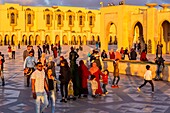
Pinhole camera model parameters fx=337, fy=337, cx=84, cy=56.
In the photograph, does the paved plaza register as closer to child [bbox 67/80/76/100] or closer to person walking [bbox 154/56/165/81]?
child [bbox 67/80/76/100]

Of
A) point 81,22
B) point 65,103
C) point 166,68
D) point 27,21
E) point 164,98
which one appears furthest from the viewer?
point 81,22

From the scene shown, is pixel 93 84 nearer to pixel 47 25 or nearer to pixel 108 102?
pixel 108 102

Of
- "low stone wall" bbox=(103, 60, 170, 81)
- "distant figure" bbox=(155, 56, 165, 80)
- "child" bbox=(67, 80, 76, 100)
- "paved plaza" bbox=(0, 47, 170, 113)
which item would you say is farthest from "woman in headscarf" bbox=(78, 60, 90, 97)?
"low stone wall" bbox=(103, 60, 170, 81)

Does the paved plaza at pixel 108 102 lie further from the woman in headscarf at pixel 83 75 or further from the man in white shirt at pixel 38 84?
the man in white shirt at pixel 38 84

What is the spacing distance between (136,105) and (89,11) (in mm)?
61168

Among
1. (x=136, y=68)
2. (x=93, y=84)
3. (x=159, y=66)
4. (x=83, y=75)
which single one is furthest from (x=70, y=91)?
(x=136, y=68)

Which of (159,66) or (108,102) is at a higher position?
(159,66)

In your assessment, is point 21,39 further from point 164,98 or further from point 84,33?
point 164,98

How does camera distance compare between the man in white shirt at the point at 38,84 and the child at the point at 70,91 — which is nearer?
the man in white shirt at the point at 38,84

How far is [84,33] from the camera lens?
64188 millimetres

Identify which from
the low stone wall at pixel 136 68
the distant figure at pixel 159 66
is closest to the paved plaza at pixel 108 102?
the distant figure at pixel 159 66

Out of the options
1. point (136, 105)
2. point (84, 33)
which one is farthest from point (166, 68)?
point (84, 33)

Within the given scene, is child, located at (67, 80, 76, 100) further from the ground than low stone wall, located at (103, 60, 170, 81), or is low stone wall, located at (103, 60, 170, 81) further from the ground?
low stone wall, located at (103, 60, 170, 81)

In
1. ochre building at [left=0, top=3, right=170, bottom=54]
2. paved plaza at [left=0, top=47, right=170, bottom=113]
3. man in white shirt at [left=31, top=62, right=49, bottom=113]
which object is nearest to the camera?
man in white shirt at [left=31, top=62, right=49, bottom=113]
